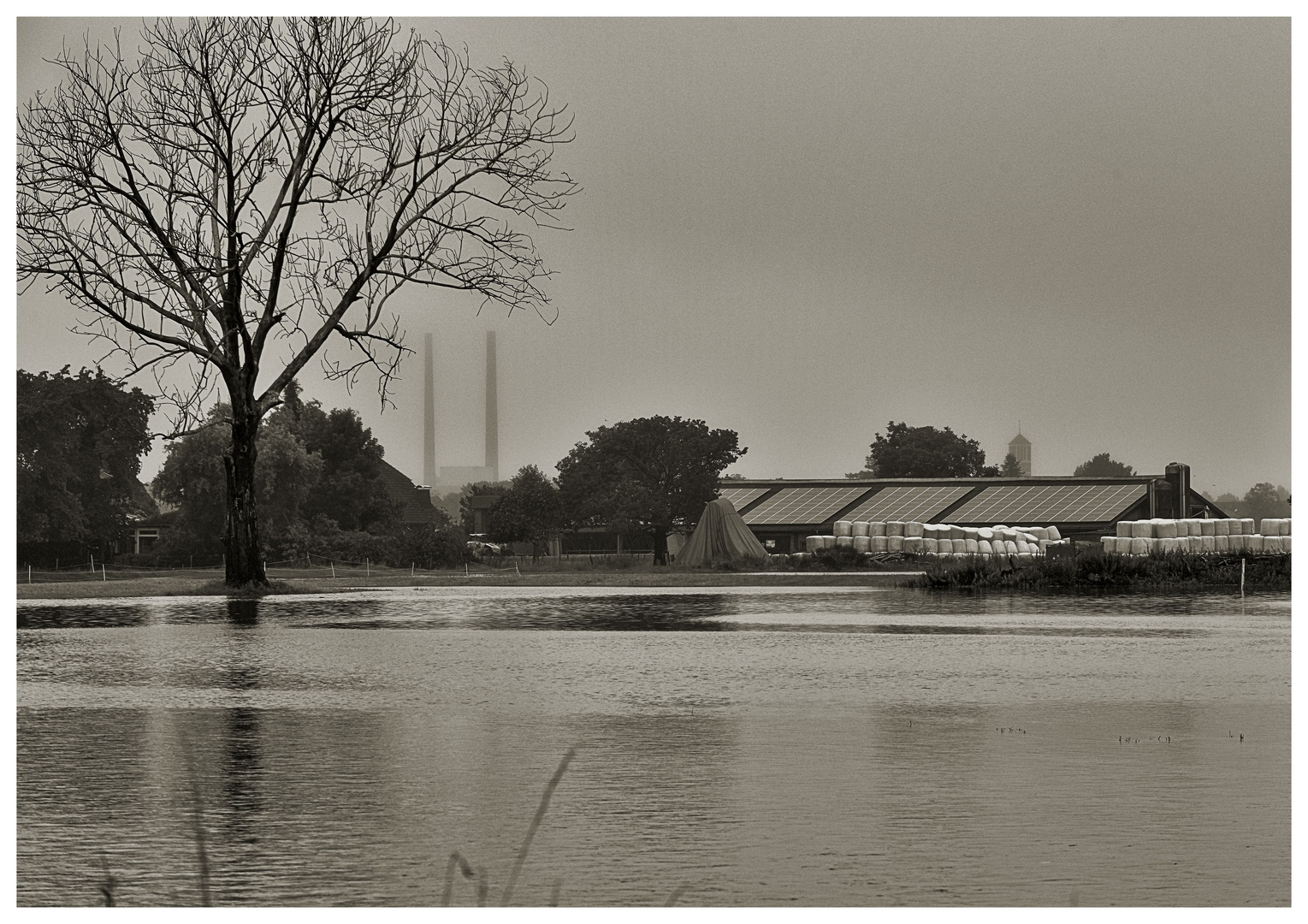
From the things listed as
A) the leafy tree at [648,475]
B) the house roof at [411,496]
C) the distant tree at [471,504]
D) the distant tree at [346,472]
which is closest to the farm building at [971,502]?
the leafy tree at [648,475]

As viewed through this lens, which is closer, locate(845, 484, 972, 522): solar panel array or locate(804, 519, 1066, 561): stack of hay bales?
locate(804, 519, 1066, 561): stack of hay bales

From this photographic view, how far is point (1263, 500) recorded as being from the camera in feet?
448

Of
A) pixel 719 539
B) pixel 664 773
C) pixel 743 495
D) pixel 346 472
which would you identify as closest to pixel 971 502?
pixel 743 495

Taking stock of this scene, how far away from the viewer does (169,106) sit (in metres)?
28.4

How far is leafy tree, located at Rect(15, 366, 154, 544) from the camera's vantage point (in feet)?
A: 208

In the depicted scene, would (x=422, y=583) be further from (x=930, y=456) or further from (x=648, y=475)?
(x=930, y=456)

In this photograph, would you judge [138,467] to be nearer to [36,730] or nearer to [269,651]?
[269,651]

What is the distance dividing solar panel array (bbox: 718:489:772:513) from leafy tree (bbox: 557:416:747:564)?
318cm

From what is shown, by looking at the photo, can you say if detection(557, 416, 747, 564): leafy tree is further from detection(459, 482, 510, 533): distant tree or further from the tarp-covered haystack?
detection(459, 482, 510, 533): distant tree

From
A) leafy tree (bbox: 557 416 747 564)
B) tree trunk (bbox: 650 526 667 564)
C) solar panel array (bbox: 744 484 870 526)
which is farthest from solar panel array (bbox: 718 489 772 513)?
tree trunk (bbox: 650 526 667 564)

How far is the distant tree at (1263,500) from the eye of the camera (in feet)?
423

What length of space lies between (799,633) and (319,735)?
9.44 metres

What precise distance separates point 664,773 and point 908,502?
221ft

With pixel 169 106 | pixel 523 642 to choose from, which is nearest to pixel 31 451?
pixel 169 106
